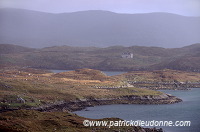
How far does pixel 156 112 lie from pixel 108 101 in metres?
11.1

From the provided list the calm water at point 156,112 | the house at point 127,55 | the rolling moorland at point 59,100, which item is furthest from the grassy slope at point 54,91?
the house at point 127,55

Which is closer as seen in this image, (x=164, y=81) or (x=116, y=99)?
(x=116, y=99)

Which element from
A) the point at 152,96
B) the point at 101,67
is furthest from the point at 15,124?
the point at 101,67

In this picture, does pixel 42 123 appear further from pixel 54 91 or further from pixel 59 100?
pixel 54 91

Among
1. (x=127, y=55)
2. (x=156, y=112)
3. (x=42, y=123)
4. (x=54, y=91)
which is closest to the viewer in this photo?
(x=42, y=123)

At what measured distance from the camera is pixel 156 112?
215 feet

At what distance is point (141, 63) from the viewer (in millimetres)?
176125

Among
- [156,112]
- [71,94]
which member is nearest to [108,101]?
[71,94]

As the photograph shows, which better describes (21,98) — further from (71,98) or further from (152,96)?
(152,96)

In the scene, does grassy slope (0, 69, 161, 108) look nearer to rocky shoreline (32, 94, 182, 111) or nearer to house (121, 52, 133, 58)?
rocky shoreline (32, 94, 182, 111)

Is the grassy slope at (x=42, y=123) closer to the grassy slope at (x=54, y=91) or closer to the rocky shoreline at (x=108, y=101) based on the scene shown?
the grassy slope at (x=54, y=91)

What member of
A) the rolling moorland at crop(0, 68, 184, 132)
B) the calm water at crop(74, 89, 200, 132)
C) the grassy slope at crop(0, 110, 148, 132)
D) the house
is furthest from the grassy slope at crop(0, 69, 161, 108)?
the house

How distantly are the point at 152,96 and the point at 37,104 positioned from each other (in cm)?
2297

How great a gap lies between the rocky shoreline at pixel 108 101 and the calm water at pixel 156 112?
87.2 inches
